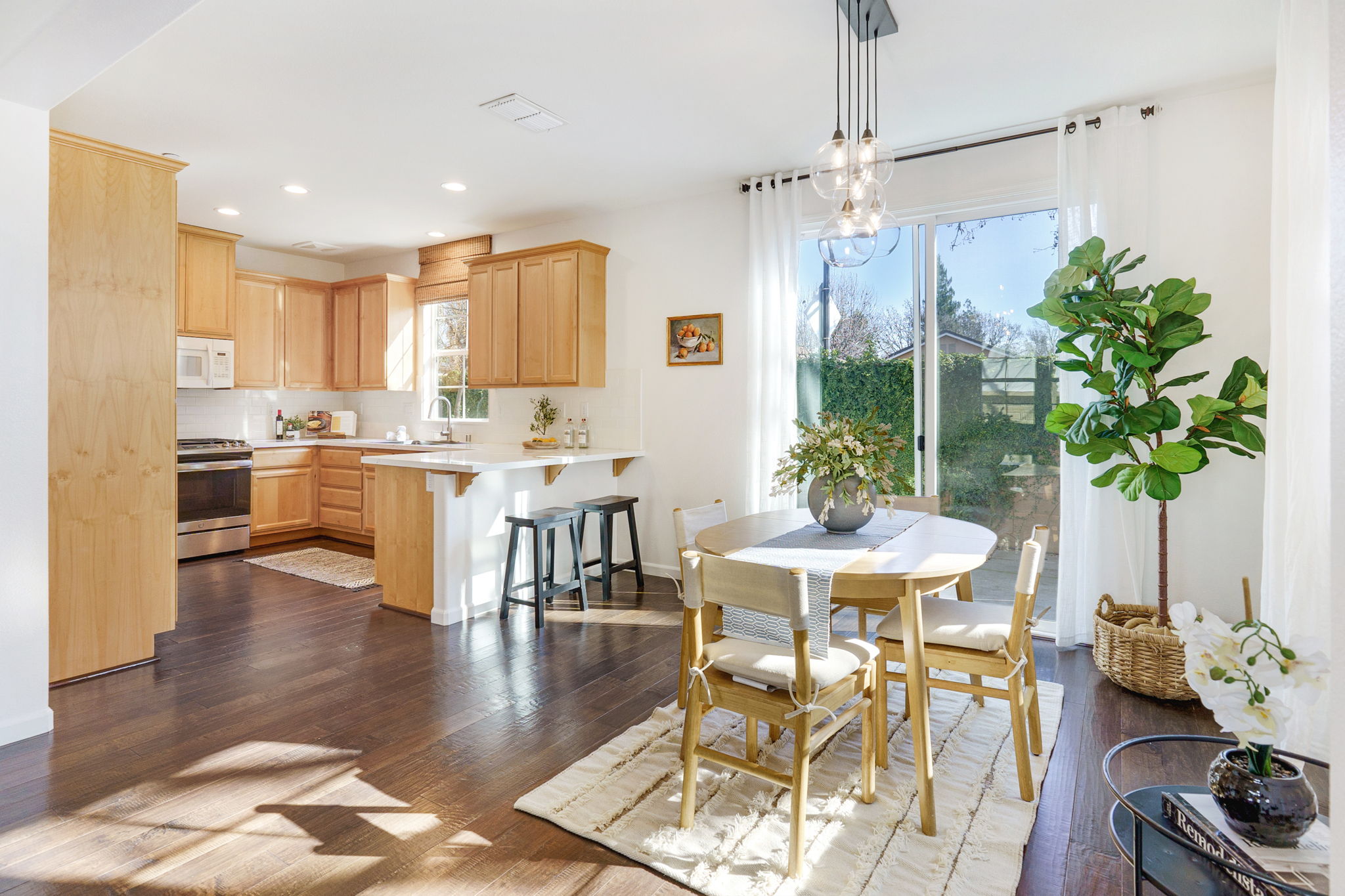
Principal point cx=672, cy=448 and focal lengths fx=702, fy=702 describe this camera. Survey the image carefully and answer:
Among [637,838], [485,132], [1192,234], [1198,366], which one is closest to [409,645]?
[637,838]

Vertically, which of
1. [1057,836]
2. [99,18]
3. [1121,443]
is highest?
[99,18]

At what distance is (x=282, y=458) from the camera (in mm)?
6293

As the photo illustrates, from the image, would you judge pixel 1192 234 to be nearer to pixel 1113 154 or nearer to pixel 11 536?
pixel 1113 154

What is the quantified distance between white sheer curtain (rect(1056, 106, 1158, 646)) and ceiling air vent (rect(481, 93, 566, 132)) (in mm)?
2631

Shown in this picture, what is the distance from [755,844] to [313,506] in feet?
19.2

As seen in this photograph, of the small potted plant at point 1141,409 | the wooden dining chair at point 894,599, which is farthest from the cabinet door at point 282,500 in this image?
the small potted plant at point 1141,409

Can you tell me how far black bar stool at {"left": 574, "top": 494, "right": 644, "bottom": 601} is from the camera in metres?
4.53

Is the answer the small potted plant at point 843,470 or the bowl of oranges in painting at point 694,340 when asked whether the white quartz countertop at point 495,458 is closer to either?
the bowl of oranges in painting at point 694,340

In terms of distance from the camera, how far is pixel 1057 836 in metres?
2.03

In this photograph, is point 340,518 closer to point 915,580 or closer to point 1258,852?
point 915,580

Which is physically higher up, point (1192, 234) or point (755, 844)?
point (1192, 234)

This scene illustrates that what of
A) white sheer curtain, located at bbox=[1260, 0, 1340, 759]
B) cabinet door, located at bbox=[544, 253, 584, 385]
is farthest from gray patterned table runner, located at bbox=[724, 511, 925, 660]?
cabinet door, located at bbox=[544, 253, 584, 385]

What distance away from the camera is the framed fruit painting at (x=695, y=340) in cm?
480

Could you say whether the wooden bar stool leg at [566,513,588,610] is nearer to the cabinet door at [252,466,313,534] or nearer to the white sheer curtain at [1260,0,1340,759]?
the white sheer curtain at [1260,0,1340,759]
